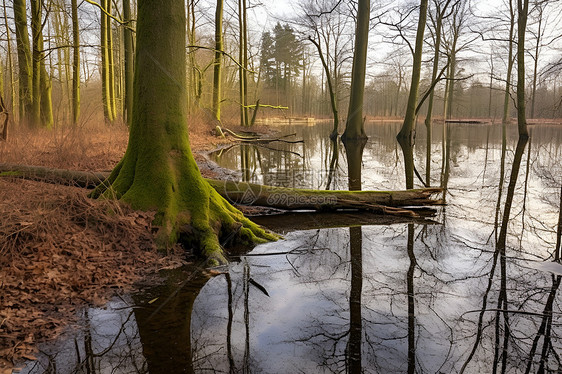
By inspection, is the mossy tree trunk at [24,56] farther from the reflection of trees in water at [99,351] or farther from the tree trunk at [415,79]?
the tree trunk at [415,79]

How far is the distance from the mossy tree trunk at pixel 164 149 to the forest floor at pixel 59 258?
30 cm

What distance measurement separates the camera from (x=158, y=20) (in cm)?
522

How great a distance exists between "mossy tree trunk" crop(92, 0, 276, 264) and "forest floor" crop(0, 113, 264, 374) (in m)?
0.30

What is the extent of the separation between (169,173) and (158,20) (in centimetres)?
203

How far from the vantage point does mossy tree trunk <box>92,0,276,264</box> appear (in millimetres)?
5133

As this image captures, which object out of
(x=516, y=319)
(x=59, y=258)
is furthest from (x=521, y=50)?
(x=59, y=258)

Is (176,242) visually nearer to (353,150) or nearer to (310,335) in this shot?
(310,335)

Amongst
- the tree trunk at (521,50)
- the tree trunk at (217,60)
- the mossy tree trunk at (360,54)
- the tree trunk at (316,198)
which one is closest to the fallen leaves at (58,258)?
the tree trunk at (316,198)

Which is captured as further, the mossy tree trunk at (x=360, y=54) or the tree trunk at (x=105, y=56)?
the mossy tree trunk at (x=360, y=54)

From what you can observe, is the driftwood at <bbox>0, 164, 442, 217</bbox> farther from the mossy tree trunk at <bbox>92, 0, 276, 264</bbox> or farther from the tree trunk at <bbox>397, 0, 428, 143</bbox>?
the tree trunk at <bbox>397, 0, 428, 143</bbox>

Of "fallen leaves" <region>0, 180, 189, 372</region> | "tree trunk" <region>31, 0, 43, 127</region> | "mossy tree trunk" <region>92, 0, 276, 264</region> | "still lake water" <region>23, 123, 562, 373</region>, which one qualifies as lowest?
"still lake water" <region>23, 123, 562, 373</region>

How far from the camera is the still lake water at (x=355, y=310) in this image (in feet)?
9.25

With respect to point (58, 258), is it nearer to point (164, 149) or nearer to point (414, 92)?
point (164, 149)

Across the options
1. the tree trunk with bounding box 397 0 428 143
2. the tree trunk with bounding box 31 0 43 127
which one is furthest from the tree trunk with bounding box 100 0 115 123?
the tree trunk with bounding box 397 0 428 143
